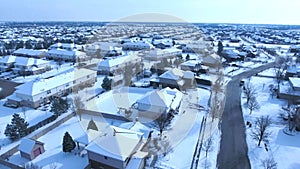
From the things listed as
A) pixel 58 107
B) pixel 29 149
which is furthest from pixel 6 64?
pixel 29 149

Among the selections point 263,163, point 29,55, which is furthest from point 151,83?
point 29,55

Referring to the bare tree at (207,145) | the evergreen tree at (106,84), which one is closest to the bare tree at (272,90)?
the bare tree at (207,145)

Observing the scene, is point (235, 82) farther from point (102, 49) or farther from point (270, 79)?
point (102, 49)

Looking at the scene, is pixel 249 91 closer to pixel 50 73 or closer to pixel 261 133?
pixel 261 133

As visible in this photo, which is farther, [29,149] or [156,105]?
[156,105]

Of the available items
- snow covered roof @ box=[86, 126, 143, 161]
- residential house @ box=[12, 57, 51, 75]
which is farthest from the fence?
residential house @ box=[12, 57, 51, 75]

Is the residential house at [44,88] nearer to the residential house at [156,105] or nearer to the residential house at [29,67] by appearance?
the residential house at [29,67]

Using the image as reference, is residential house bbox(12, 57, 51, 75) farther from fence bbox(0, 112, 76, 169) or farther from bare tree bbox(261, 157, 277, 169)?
bare tree bbox(261, 157, 277, 169)
